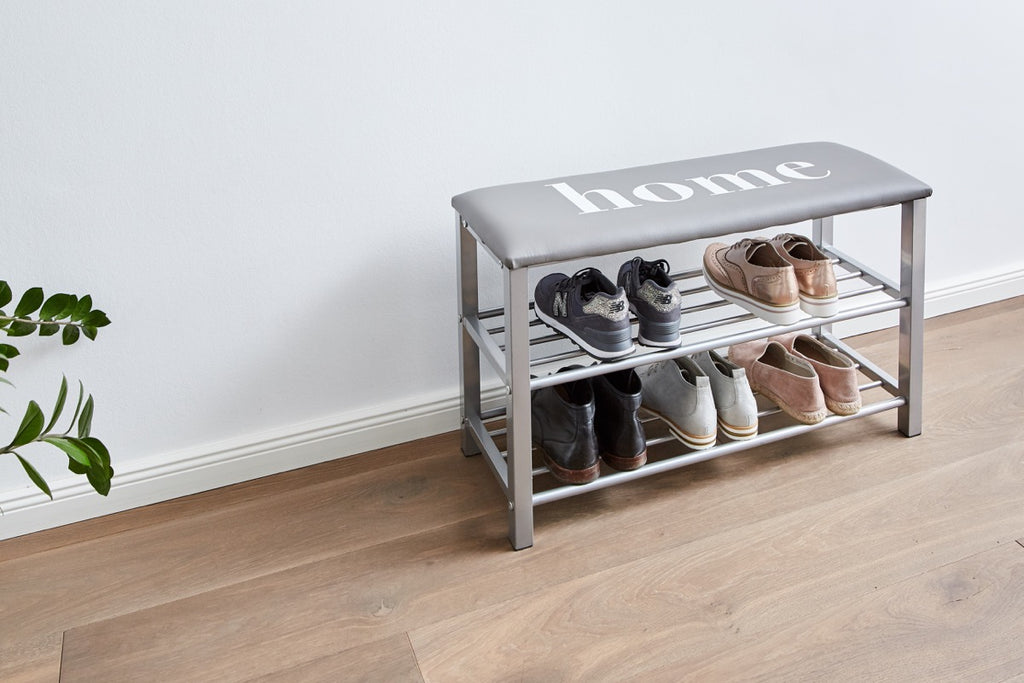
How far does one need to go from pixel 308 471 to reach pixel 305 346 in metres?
0.25

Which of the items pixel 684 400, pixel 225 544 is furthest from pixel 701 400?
pixel 225 544

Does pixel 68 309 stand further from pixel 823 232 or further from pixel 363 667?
pixel 823 232

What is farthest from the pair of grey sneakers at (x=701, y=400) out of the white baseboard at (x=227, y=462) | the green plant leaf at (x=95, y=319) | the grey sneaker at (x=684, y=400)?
the green plant leaf at (x=95, y=319)

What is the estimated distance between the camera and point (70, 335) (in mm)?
1558

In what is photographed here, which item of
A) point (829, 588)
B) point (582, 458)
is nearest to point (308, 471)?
point (582, 458)

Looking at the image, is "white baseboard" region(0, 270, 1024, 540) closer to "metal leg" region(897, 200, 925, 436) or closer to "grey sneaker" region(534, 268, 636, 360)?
"grey sneaker" region(534, 268, 636, 360)

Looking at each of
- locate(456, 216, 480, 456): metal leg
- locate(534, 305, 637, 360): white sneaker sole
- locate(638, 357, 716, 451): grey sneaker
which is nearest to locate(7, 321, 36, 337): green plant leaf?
locate(456, 216, 480, 456): metal leg

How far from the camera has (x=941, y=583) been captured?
1473 mm

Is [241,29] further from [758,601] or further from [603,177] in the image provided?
[758,601]

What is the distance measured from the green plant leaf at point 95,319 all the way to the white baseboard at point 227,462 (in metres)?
0.33


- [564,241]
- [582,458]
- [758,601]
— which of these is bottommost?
[758,601]

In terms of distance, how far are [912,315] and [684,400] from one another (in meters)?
0.46

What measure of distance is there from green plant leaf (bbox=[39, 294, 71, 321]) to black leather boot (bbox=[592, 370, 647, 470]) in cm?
87

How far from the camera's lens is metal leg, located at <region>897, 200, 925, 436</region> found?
1.71 m
